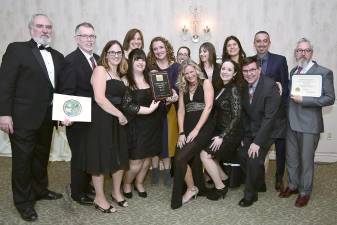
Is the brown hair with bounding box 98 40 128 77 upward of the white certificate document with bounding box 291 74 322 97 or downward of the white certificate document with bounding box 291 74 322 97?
→ upward

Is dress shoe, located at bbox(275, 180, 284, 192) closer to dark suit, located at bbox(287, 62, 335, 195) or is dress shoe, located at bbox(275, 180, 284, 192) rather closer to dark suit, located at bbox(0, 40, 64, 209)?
dark suit, located at bbox(287, 62, 335, 195)

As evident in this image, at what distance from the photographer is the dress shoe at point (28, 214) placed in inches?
125

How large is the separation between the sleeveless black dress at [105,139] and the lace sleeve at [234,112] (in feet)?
3.69

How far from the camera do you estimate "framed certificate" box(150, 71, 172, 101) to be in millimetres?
3369

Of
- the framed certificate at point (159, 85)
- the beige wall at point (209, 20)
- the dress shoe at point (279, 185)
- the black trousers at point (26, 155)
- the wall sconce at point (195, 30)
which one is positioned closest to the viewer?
the black trousers at point (26, 155)

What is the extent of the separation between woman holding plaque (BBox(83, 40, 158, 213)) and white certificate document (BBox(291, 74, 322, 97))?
1.55 m

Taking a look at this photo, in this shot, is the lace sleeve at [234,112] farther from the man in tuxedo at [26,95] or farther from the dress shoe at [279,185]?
the man in tuxedo at [26,95]

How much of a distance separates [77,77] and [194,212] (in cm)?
175

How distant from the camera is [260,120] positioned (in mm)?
3545

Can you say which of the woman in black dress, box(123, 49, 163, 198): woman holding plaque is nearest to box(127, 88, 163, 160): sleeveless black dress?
box(123, 49, 163, 198): woman holding plaque

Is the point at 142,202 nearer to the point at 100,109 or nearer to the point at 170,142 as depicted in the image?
the point at 170,142

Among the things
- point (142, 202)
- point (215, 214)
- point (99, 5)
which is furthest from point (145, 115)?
point (99, 5)

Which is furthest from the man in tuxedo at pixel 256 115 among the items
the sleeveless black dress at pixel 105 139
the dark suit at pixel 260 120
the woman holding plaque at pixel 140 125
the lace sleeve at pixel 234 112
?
the sleeveless black dress at pixel 105 139

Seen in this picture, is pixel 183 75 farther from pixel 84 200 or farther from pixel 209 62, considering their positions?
pixel 84 200
